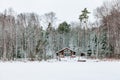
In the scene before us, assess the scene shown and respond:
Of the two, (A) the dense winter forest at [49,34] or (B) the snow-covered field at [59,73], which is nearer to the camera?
(B) the snow-covered field at [59,73]

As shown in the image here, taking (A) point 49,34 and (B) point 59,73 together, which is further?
(A) point 49,34

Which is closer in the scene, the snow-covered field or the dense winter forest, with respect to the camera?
the snow-covered field

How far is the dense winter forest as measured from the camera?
86.9 ft

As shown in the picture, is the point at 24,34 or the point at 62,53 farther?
the point at 62,53

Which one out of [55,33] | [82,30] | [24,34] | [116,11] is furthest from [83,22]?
[24,34]

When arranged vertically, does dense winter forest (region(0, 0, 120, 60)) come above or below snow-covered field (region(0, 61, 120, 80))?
above

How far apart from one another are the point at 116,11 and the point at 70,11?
481 inches

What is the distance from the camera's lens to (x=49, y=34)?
31.9 metres

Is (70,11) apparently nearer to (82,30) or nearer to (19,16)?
(82,30)

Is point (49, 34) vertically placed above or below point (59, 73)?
above

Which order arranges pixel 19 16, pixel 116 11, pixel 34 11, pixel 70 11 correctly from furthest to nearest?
pixel 70 11, pixel 34 11, pixel 19 16, pixel 116 11

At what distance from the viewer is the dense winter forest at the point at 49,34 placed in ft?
86.9

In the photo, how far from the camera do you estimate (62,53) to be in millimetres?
32750

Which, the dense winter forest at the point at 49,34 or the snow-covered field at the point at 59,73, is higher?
the dense winter forest at the point at 49,34
